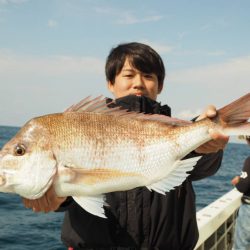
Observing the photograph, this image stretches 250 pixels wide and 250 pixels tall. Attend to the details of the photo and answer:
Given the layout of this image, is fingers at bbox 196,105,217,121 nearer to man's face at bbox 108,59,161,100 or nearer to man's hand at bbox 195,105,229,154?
man's hand at bbox 195,105,229,154

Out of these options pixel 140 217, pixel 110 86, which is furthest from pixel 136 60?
pixel 140 217

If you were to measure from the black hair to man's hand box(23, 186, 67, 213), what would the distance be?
1685 mm

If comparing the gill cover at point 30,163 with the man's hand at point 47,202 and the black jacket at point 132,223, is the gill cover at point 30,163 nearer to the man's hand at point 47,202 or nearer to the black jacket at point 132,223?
the man's hand at point 47,202

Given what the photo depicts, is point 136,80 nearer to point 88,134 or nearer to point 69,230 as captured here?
point 88,134

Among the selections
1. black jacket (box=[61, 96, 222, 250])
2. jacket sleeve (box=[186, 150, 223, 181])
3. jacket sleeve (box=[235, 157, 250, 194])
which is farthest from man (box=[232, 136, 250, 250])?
black jacket (box=[61, 96, 222, 250])

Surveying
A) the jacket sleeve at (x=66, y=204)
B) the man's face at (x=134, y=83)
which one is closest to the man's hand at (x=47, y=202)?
the jacket sleeve at (x=66, y=204)

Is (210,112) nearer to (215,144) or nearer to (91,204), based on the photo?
(215,144)

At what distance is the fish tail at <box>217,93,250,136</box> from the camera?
Result: 2.51m

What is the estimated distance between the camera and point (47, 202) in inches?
104

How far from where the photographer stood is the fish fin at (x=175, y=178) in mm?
2650

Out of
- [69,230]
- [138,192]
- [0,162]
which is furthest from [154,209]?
[0,162]

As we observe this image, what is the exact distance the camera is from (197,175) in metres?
3.69

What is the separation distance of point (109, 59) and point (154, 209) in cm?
164

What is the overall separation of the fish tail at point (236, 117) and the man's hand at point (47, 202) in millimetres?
1236
